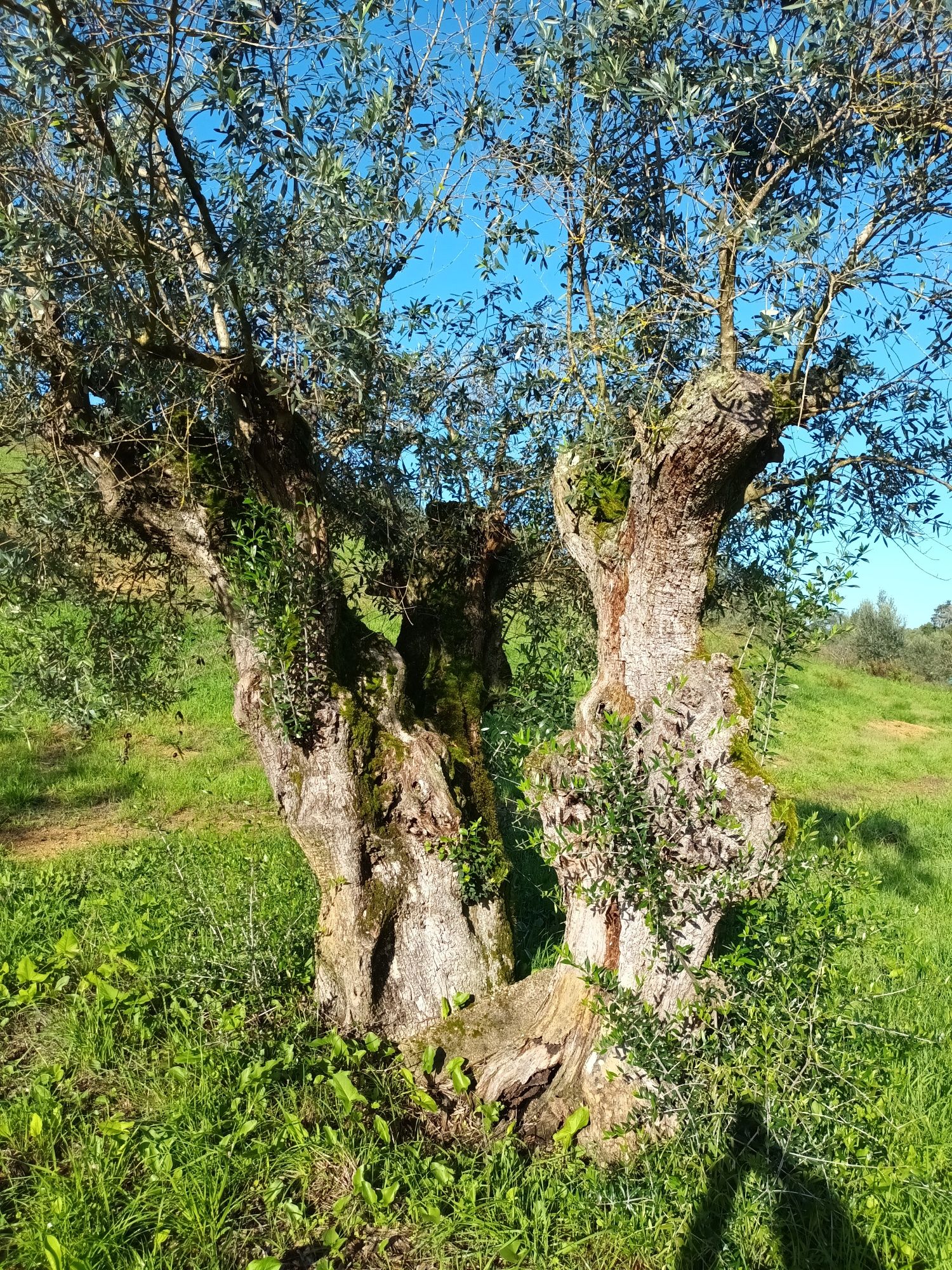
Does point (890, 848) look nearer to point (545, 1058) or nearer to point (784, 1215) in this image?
point (545, 1058)

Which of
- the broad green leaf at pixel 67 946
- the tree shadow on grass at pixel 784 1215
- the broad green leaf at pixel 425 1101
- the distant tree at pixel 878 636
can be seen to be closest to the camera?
the tree shadow on grass at pixel 784 1215

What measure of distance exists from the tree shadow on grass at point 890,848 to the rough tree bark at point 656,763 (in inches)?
210

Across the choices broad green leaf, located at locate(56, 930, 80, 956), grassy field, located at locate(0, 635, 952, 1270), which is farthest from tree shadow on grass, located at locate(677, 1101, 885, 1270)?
broad green leaf, located at locate(56, 930, 80, 956)

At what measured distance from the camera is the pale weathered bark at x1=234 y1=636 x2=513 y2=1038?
19.6ft

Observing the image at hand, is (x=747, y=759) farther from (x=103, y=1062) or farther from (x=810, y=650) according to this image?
(x=103, y=1062)

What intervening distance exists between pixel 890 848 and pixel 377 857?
9.15 meters

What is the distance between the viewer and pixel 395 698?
6.25 meters

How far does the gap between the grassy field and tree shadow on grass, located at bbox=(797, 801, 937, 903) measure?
9.54 ft

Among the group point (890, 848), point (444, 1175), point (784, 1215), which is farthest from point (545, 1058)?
point (890, 848)

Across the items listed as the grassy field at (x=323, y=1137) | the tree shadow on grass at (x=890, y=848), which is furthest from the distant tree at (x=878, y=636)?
the grassy field at (x=323, y=1137)

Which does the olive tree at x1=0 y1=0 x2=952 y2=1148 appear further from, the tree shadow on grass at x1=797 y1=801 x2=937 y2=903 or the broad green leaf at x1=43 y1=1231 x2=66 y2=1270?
the tree shadow on grass at x1=797 y1=801 x2=937 y2=903

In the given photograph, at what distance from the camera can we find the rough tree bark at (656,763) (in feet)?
15.2

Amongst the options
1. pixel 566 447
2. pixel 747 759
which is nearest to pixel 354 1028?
pixel 747 759

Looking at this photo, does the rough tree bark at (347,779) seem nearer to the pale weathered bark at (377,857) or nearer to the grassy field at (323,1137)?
the pale weathered bark at (377,857)
